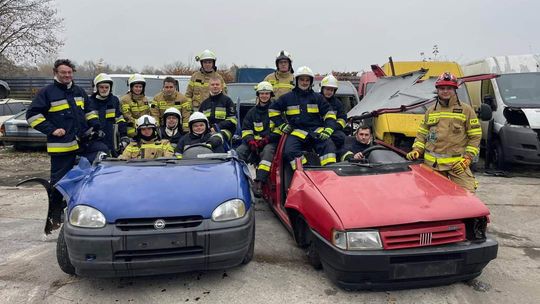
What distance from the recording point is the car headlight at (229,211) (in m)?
3.46

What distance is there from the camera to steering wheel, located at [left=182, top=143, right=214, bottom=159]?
463 cm

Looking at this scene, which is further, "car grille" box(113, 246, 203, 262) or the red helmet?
the red helmet

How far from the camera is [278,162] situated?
5074 millimetres

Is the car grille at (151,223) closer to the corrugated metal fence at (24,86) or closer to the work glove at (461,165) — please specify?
the work glove at (461,165)

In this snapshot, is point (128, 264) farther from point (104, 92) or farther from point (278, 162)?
point (104, 92)

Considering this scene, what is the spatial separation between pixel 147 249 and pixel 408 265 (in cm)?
196

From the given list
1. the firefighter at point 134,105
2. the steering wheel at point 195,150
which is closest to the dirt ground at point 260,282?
the steering wheel at point 195,150

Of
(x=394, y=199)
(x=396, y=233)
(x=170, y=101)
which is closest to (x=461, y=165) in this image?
(x=394, y=199)

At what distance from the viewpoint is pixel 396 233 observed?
3199 mm

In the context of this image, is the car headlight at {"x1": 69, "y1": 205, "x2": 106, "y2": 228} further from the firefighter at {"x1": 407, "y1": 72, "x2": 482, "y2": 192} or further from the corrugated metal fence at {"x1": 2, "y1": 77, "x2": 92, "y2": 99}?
the corrugated metal fence at {"x1": 2, "y1": 77, "x2": 92, "y2": 99}

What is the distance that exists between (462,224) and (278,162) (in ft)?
7.47

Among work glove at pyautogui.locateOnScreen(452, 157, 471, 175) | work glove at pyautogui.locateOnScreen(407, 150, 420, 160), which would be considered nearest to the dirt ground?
work glove at pyautogui.locateOnScreen(452, 157, 471, 175)

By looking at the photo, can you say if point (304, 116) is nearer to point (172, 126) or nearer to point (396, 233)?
point (172, 126)

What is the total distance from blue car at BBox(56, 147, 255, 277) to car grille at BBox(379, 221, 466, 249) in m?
1.14
